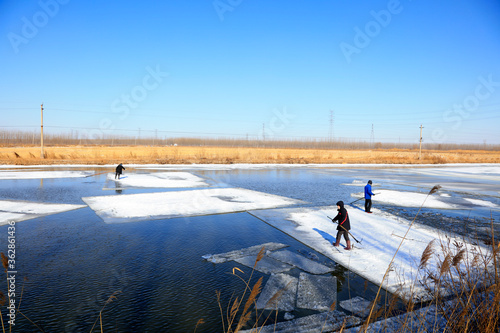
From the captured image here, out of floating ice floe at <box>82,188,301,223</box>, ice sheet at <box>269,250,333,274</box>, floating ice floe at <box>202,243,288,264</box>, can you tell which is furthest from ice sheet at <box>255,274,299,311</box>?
floating ice floe at <box>82,188,301,223</box>

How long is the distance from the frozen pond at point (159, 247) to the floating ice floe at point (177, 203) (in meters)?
0.04

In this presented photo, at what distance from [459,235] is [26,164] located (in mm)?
36303

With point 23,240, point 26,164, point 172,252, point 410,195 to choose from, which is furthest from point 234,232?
point 26,164

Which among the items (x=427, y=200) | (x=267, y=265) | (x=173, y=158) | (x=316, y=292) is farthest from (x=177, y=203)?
(x=173, y=158)

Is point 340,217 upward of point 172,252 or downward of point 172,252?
upward

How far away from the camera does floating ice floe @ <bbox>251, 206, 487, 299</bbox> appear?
242 inches

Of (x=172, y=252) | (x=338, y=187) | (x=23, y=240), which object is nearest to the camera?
(x=172, y=252)

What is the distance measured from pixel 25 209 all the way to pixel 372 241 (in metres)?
12.2

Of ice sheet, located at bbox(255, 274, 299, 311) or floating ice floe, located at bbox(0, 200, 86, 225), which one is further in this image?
floating ice floe, located at bbox(0, 200, 86, 225)

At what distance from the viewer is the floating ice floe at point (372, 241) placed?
6145 millimetres

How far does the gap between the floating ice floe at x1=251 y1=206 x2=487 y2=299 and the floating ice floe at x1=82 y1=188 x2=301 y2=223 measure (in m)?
1.68

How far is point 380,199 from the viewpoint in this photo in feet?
49.7

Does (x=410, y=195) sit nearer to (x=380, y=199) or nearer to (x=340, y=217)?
(x=380, y=199)

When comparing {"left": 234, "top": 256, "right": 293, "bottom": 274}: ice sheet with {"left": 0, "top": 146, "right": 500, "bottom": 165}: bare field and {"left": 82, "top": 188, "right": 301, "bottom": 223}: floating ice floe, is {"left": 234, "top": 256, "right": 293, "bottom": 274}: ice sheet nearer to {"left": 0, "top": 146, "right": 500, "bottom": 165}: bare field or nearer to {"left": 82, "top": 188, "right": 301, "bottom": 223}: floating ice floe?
{"left": 82, "top": 188, "right": 301, "bottom": 223}: floating ice floe
